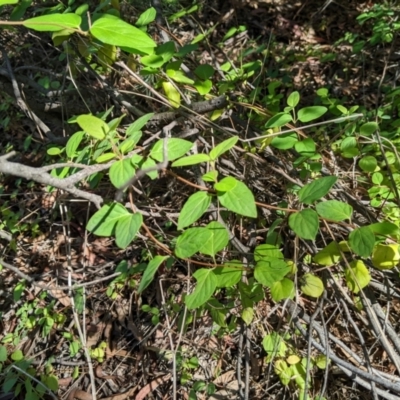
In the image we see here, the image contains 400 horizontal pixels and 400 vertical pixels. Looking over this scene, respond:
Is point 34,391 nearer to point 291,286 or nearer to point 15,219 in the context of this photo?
point 15,219

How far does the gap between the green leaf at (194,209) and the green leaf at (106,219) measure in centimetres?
15

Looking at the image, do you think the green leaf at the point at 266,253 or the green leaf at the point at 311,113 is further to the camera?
the green leaf at the point at 311,113

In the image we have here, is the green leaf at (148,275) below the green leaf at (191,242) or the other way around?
below

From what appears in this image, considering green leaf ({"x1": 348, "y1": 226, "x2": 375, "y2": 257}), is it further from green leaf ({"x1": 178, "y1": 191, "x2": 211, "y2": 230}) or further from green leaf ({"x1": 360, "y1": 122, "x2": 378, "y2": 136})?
green leaf ({"x1": 360, "y1": 122, "x2": 378, "y2": 136})

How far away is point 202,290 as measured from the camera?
0.99 m

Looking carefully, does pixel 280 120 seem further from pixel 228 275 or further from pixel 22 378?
pixel 22 378

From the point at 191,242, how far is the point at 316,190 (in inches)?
12.1

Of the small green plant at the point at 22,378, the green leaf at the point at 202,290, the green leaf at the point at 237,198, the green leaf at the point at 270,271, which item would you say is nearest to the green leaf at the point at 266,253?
the green leaf at the point at 270,271

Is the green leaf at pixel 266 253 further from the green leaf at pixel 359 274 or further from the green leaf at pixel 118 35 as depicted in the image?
the green leaf at pixel 118 35

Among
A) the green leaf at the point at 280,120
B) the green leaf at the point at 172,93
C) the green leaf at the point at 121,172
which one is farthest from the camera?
the green leaf at the point at 172,93

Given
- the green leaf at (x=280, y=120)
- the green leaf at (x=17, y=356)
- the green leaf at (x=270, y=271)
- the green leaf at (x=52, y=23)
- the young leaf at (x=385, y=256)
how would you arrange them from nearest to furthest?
1. the green leaf at (x=52, y=23)
2. the green leaf at (x=270, y=271)
3. the young leaf at (x=385, y=256)
4. the green leaf at (x=280, y=120)
5. the green leaf at (x=17, y=356)

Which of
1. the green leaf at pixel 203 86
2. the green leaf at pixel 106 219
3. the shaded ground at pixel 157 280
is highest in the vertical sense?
the green leaf at pixel 203 86

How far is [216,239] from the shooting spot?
0.98 meters

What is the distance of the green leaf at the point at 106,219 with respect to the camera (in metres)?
0.96
